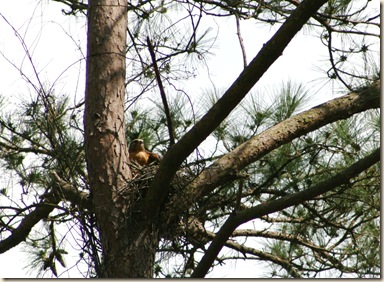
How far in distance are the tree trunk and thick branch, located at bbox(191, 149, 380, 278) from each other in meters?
0.38

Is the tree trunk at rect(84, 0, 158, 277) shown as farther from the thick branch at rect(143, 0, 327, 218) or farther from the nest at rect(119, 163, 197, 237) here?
the thick branch at rect(143, 0, 327, 218)

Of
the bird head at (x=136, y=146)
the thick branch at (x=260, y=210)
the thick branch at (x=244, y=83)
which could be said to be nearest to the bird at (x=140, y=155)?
the bird head at (x=136, y=146)

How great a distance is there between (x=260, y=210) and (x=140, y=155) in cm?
168

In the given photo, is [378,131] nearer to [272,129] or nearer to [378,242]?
[378,242]

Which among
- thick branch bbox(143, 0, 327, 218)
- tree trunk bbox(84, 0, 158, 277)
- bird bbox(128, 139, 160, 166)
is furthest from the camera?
bird bbox(128, 139, 160, 166)

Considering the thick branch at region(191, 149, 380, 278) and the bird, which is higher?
the bird

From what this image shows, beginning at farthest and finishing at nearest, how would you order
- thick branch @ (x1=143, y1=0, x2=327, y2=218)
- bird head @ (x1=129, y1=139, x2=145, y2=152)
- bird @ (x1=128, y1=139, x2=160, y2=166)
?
bird head @ (x1=129, y1=139, x2=145, y2=152), bird @ (x1=128, y1=139, x2=160, y2=166), thick branch @ (x1=143, y1=0, x2=327, y2=218)

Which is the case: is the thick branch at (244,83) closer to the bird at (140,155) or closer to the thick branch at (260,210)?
the thick branch at (260,210)

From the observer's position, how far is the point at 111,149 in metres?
3.88

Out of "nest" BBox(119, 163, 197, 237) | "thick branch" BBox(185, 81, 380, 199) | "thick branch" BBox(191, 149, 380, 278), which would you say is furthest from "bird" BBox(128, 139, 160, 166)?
"thick branch" BBox(191, 149, 380, 278)

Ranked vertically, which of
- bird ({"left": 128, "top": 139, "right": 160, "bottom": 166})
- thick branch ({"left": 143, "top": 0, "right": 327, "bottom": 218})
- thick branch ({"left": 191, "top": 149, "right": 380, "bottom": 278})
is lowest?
thick branch ({"left": 191, "top": 149, "right": 380, "bottom": 278})

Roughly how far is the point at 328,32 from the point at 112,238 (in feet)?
8.06

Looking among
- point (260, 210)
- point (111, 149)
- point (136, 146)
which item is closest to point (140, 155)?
point (136, 146)

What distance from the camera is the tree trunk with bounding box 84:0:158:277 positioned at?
12.1 ft
